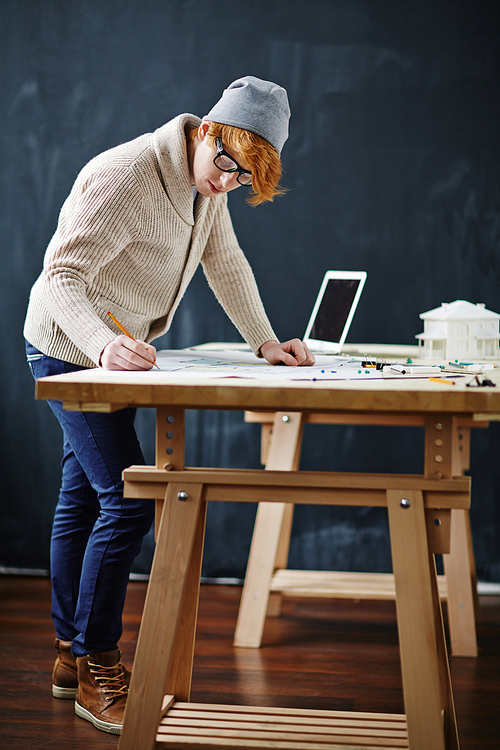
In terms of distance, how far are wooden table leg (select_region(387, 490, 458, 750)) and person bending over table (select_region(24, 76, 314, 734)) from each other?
1.72ft

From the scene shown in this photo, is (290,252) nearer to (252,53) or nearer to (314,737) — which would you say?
(252,53)

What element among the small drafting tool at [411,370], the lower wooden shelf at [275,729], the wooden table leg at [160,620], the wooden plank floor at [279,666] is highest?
the small drafting tool at [411,370]

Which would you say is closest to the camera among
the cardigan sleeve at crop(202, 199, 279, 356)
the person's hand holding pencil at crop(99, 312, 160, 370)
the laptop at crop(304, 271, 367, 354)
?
the person's hand holding pencil at crop(99, 312, 160, 370)

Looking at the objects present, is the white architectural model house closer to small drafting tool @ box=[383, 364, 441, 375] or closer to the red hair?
small drafting tool @ box=[383, 364, 441, 375]

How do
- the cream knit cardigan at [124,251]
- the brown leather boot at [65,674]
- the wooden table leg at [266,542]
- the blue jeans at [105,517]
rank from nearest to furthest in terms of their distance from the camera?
the cream knit cardigan at [124,251] < the blue jeans at [105,517] < the brown leather boot at [65,674] < the wooden table leg at [266,542]

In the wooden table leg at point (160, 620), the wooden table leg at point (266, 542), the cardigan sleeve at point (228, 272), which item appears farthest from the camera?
the wooden table leg at point (266, 542)

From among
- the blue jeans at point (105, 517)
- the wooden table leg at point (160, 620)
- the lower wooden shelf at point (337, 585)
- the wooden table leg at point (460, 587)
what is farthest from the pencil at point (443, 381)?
the lower wooden shelf at point (337, 585)

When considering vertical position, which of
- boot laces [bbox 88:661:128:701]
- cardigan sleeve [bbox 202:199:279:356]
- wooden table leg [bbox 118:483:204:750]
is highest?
cardigan sleeve [bbox 202:199:279:356]

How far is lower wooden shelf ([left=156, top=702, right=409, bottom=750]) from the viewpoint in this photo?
1221 millimetres

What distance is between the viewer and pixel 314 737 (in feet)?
4.08

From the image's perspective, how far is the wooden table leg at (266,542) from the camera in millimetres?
2148

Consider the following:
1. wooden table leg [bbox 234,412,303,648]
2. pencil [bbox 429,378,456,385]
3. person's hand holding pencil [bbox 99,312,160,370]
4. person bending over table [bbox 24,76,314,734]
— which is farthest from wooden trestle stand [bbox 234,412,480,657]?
person's hand holding pencil [bbox 99,312,160,370]

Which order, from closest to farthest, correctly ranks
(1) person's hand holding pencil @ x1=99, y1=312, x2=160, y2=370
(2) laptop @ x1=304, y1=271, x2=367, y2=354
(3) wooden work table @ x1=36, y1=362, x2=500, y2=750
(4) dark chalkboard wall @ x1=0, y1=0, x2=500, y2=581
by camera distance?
(3) wooden work table @ x1=36, y1=362, x2=500, y2=750 → (1) person's hand holding pencil @ x1=99, y1=312, x2=160, y2=370 → (2) laptop @ x1=304, y1=271, x2=367, y2=354 → (4) dark chalkboard wall @ x1=0, y1=0, x2=500, y2=581

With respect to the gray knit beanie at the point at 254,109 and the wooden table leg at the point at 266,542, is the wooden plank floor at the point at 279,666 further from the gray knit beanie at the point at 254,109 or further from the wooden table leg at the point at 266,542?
the gray knit beanie at the point at 254,109
